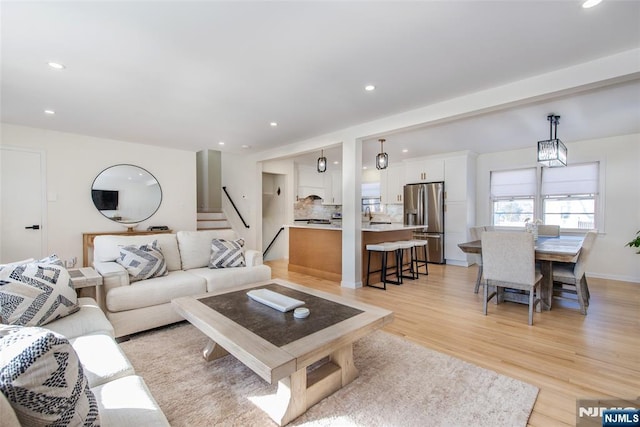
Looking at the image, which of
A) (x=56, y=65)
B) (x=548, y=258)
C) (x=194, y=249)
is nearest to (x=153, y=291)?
(x=194, y=249)

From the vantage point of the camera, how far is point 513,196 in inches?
A: 231

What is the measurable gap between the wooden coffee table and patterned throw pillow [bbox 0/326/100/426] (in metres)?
0.69

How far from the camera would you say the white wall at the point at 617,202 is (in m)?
4.67

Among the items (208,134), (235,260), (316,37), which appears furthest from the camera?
(208,134)

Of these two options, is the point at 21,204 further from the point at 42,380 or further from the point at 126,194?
the point at 42,380

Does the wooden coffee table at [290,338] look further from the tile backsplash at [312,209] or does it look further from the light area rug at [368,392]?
the tile backsplash at [312,209]

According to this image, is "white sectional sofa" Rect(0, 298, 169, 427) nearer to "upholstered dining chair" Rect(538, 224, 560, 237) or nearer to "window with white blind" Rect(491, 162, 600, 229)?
"upholstered dining chair" Rect(538, 224, 560, 237)

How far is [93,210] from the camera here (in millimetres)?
4707

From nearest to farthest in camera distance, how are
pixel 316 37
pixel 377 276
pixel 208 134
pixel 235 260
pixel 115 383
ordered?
pixel 115 383 → pixel 316 37 → pixel 235 260 → pixel 208 134 → pixel 377 276

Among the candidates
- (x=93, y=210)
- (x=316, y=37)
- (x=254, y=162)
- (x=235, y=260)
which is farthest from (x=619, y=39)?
(x=93, y=210)

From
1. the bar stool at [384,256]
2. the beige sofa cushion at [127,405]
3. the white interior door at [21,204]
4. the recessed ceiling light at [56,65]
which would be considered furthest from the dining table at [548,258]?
the white interior door at [21,204]

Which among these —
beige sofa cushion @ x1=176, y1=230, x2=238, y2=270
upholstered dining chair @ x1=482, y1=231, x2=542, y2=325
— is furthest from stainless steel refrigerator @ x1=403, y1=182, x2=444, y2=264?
beige sofa cushion @ x1=176, y1=230, x2=238, y2=270

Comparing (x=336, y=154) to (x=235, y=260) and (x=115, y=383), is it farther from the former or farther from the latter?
(x=115, y=383)

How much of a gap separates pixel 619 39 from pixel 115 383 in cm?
376
